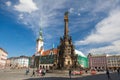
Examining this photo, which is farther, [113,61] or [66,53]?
[113,61]

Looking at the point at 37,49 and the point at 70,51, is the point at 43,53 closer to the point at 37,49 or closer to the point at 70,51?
the point at 37,49

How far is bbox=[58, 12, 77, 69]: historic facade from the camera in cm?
4925

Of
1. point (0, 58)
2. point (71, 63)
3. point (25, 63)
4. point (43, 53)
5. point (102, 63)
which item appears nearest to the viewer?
point (71, 63)

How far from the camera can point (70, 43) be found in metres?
52.4

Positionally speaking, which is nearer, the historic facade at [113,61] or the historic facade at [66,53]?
the historic facade at [66,53]

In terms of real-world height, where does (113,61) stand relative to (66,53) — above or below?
below

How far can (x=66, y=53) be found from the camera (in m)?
50.0

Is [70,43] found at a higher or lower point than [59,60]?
higher

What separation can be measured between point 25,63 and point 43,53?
5497 centimetres

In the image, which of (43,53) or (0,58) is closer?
(0,58)

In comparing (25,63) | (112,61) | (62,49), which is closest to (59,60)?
(62,49)

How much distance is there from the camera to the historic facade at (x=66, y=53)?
49250mm

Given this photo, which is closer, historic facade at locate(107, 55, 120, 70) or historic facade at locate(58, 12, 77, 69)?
historic facade at locate(58, 12, 77, 69)

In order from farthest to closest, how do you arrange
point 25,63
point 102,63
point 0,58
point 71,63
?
point 25,63, point 102,63, point 0,58, point 71,63
